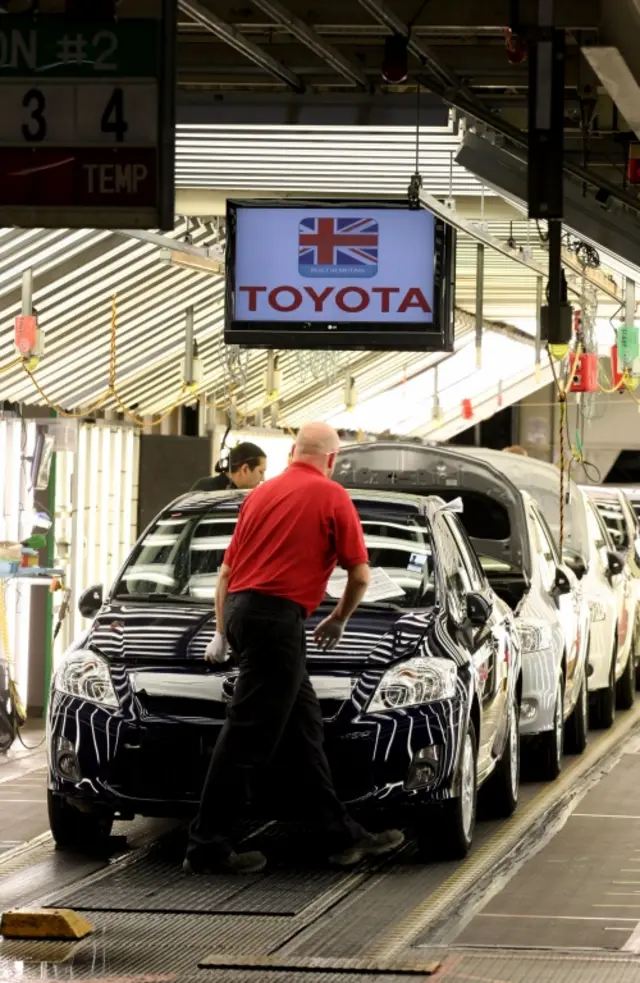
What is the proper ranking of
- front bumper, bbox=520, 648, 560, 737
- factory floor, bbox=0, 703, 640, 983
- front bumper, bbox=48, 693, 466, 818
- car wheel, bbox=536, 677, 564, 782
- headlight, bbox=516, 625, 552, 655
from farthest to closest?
car wheel, bbox=536, 677, 564, 782 → headlight, bbox=516, 625, 552, 655 → front bumper, bbox=520, 648, 560, 737 → front bumper, bbox=48, 693, 466, 818 → factory floor, bbox=0, 703, 640, 983

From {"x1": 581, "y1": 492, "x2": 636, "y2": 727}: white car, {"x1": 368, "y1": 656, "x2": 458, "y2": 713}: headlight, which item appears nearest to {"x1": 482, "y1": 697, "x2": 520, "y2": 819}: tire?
{"x1": 368, "y1": 656, "x2": 458, "y2": 713}: headlight

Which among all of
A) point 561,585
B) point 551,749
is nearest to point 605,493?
point 561,585

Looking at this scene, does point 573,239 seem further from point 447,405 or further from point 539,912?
point 447,405

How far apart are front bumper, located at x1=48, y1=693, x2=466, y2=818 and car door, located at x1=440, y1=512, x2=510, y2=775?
2.83 ft

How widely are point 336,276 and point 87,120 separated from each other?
18.5ft

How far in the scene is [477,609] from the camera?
10.3 meters

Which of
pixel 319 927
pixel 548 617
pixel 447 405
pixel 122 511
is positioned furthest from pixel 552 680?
pixel 447 405

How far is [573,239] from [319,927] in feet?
36.1

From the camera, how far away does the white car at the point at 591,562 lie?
1568cm

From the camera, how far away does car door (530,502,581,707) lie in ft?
44.4

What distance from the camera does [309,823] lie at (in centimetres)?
912

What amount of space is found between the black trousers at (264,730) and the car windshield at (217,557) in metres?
1.06

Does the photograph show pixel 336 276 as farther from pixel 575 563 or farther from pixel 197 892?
pixel 197 892

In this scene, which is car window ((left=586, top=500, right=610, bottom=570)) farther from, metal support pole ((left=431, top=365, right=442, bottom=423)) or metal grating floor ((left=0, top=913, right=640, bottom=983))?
metal support pole ((left=431, top=365, right=442, bottom=423))
